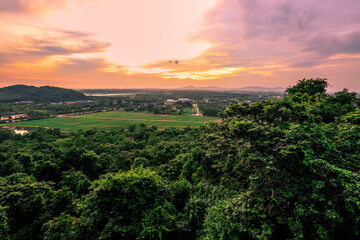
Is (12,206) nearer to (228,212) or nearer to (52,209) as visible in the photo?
(52,209)

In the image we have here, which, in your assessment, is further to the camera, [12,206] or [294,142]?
[12,206]

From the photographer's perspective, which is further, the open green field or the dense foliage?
the open green field

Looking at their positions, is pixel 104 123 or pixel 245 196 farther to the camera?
pixel 104 123

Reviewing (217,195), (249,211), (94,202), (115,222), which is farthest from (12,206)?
(249,211)

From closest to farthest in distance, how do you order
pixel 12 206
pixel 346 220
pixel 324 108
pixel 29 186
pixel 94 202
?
pixel 346 220, pixel 94 202, pixel 12 206, pixel 29 186, pixel 324 108

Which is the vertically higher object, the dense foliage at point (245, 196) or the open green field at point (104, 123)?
the dense foliage at point (245, 196)

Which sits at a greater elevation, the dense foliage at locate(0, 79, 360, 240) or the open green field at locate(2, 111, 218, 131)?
the dense foliage at locate(0, 79, 360, 240)

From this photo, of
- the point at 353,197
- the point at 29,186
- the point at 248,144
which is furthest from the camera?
the point at 29,186

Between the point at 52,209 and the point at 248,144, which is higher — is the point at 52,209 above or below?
below

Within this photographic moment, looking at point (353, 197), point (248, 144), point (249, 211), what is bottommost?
point (249, 211)

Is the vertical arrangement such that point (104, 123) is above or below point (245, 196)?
below

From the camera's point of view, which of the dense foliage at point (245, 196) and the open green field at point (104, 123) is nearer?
the dense foliage at point (245, 196)
